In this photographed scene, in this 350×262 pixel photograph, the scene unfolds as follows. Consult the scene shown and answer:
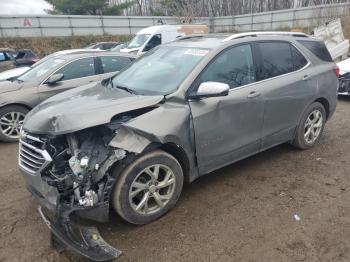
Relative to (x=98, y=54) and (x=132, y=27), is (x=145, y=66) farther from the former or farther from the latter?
(x=132, y=27)

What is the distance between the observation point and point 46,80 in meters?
6.18

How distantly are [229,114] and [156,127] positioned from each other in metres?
0.97

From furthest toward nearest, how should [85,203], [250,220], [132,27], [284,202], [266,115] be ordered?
[132,27], [266,115], [284,202], [250,220], [85,203]

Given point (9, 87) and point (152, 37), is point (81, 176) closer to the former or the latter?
point (9, 87)

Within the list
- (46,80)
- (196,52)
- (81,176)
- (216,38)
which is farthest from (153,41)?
(81,176)

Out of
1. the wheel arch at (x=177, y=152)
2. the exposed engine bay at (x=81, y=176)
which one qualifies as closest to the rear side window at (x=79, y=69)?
the exposed engine bay at (x=81, y=176)

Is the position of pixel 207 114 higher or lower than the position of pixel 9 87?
higher

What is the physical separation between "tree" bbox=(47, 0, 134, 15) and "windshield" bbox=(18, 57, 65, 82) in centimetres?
3037

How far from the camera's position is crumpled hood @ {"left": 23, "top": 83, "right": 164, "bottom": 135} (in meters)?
2.85

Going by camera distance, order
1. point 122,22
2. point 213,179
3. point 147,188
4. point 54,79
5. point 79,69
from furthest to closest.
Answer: point 122,22 < point 79,69 < point 54,79 < point 213,179 < point 147,188

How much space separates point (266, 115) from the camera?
13.1ft

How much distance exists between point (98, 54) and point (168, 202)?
4648mm

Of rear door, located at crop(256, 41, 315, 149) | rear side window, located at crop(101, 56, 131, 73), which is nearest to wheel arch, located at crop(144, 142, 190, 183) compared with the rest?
rear door, located at crop(256, 41, 315, 149)

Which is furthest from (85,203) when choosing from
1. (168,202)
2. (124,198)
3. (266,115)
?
(266,115)
